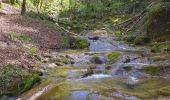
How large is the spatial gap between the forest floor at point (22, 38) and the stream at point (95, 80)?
125 centimetres

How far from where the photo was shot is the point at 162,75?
41.1 feet

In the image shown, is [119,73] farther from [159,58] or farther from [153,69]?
[159,58]

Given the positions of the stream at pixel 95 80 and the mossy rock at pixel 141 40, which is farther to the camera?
the mossy rock at pixel 141 40

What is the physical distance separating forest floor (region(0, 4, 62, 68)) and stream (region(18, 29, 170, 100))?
1.25 meters

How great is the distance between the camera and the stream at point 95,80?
379 inches

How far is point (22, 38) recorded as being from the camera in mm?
17891

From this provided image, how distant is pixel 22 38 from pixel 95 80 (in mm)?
7649

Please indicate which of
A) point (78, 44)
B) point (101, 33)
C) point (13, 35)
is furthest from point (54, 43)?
point (101, 33)

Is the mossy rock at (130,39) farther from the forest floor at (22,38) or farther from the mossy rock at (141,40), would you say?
the forest floor at (22,38)

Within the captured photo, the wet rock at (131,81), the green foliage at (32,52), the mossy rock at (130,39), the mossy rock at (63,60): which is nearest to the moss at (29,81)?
the wet rock at (131,81)

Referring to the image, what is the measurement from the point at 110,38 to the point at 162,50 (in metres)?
8.89

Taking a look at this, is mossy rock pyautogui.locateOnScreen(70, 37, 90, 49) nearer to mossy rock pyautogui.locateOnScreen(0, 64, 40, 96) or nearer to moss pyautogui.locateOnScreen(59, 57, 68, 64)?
moss pyautogui.locateOnScreen(59, 57, 68, 64)

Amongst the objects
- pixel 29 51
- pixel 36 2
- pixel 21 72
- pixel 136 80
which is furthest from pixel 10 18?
pixel 36 2

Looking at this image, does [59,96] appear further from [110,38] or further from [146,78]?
[110,38]
